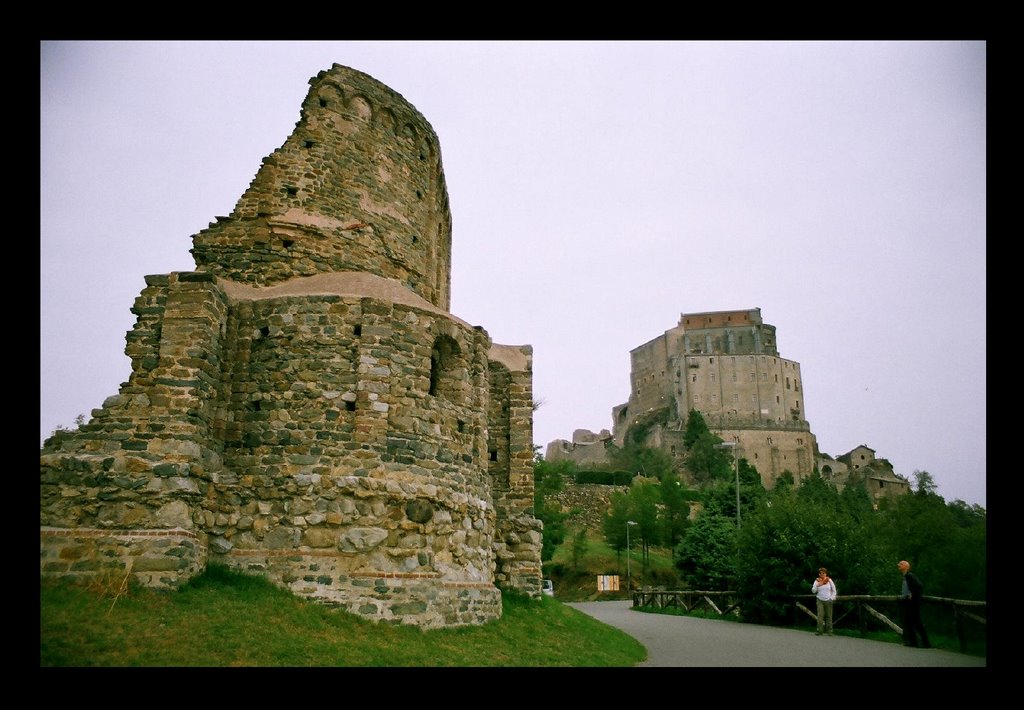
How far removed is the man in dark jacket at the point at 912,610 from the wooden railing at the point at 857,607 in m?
0.21

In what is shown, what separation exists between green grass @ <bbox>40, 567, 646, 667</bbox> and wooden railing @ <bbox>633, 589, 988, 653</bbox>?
16.9ft

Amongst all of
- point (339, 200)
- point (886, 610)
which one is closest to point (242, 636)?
point (339, 200)

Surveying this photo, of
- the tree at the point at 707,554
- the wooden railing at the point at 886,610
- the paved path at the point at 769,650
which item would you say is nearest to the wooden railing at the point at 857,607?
the wooden railing at the point at 886,610

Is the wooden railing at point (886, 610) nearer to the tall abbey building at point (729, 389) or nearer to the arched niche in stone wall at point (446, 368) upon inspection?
the arched niche in stone wall at point (446, 368)

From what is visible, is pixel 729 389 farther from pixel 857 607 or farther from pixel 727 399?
pixel 857 607

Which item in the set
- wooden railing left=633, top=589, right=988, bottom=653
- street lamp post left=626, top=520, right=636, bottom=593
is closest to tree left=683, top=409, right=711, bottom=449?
street lamp post left=626, top=520, right=636, bottom=593

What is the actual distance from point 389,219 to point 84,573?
8871mm

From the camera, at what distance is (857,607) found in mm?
16047

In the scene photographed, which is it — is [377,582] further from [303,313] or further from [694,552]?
[694,552]

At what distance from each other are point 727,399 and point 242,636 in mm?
101848

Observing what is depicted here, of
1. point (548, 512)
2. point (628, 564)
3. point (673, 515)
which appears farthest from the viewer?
point (673, 515)

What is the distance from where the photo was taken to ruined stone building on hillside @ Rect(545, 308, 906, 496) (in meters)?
100

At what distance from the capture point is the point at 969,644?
12039mm

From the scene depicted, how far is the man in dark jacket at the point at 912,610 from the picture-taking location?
513 inches
